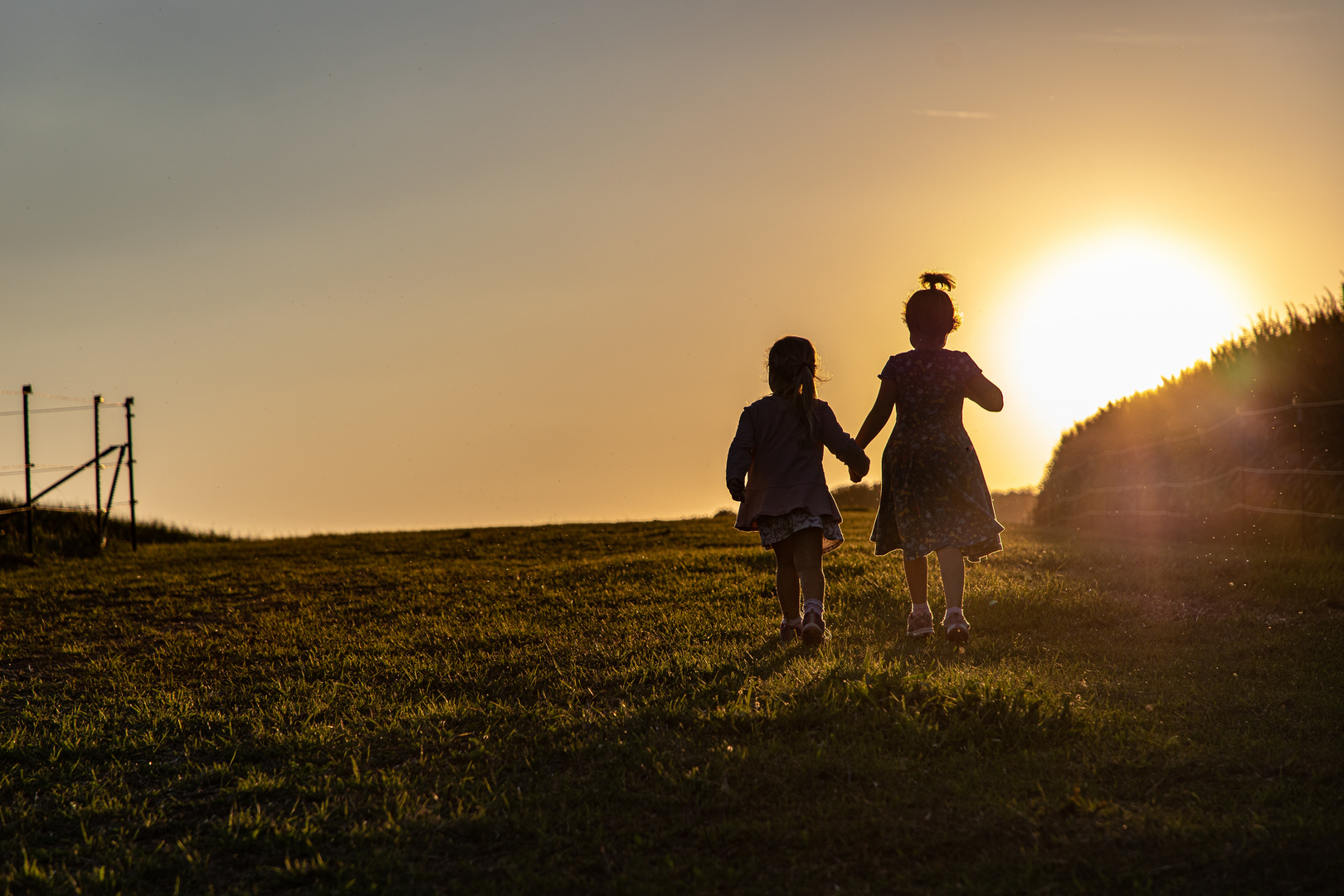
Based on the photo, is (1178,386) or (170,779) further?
(1178,386)

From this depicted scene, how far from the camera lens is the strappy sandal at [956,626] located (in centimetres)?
640

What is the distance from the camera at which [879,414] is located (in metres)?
6.68

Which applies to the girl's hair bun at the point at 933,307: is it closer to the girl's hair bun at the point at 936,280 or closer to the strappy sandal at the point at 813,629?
the girl's hair bun at the point at 936,280

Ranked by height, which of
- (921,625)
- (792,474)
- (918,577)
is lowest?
(921,625)

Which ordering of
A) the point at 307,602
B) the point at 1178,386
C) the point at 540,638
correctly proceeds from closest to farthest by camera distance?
the point at 540,638 < the point at 307,602 < the point at 1178,386

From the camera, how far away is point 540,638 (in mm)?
7590

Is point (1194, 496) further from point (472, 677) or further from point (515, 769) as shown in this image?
point (515, 769)

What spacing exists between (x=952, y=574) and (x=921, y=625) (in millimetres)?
461

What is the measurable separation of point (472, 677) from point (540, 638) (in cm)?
130

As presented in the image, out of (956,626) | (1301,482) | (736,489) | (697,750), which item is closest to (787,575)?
(736,489)

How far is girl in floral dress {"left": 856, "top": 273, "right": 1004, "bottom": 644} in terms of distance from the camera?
653cm

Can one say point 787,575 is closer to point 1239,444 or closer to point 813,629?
point 813,629

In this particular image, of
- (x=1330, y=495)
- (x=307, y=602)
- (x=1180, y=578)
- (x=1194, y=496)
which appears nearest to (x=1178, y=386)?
(x=1194, y=496)

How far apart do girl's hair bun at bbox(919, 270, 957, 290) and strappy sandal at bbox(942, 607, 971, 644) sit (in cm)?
218
